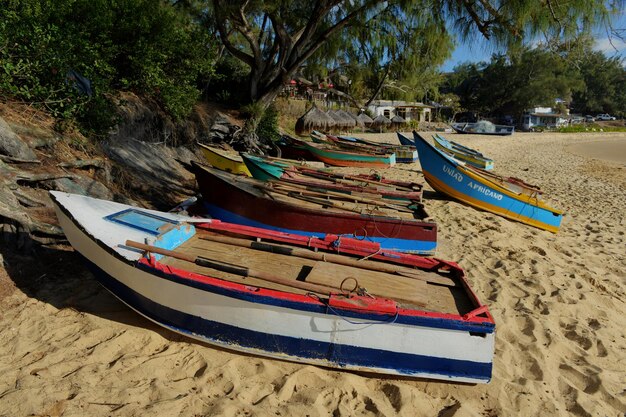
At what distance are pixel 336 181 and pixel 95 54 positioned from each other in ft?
17.9

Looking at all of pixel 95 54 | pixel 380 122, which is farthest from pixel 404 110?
pixel 95 54

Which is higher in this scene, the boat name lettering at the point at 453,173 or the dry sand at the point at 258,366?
the boat name lettering at the point at 453,173

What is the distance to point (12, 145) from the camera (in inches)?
199

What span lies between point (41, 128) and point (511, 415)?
728cm

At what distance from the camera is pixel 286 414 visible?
2754 mm

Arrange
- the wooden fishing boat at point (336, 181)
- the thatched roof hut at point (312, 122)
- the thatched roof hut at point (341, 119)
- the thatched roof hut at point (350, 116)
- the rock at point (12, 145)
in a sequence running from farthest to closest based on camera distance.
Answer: the thatched roof hut at point (350, 116) < the thatched roof hut at point (341, 119) < the thatched roof hut at point (312, 122) < the wooden fishing boat at point (336, 181) < the rock at point (12, 145)

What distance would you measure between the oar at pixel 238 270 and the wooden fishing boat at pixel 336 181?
3888 millimetres

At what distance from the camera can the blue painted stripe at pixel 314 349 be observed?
305 cm

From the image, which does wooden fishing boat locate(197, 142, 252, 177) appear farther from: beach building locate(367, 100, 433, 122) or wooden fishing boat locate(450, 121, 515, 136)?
beach building locate(367, 100, 433, 122)

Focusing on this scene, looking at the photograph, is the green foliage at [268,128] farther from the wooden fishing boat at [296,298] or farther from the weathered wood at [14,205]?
the wooden fishing boat at [296,298]

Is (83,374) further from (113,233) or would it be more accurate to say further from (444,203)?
(444,203)

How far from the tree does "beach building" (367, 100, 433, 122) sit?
89.6 ft

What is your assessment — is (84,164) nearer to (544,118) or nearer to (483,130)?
(483,130)

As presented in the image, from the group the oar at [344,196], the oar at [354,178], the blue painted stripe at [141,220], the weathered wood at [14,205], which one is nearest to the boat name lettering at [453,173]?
the oar at [354,178]
